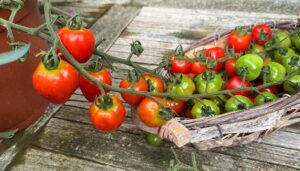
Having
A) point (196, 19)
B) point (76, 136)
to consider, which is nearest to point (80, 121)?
point (76, 136)

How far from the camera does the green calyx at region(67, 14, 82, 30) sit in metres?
0.85

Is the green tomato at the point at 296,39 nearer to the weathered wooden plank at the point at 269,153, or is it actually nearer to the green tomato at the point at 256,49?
the green tomato at the point at 256,49

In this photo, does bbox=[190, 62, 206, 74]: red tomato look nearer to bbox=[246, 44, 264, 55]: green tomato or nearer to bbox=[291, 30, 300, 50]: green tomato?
bbox=[246, 44, 264, 55]: green tomato

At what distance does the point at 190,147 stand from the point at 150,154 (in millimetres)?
123

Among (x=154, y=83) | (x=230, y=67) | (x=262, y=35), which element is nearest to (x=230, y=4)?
(x=262, y=35)

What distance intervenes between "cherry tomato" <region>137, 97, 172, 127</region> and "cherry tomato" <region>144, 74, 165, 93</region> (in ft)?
0.11

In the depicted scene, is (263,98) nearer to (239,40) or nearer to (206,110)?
(206,110)

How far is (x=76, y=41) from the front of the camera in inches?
32.9

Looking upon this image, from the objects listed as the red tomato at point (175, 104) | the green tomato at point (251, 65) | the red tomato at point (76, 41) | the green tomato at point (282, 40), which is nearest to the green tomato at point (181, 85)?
the red tomato at point (175, 104)

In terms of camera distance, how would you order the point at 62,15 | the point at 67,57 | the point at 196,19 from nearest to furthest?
the point at 67,57
the point at 62,15
the point at 196,19

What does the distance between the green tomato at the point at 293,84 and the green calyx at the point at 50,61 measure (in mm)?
632

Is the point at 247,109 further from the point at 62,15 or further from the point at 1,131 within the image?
the point at 1,131

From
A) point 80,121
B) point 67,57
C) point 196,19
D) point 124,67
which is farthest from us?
point 196,19

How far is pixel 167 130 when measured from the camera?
0.89 meters
